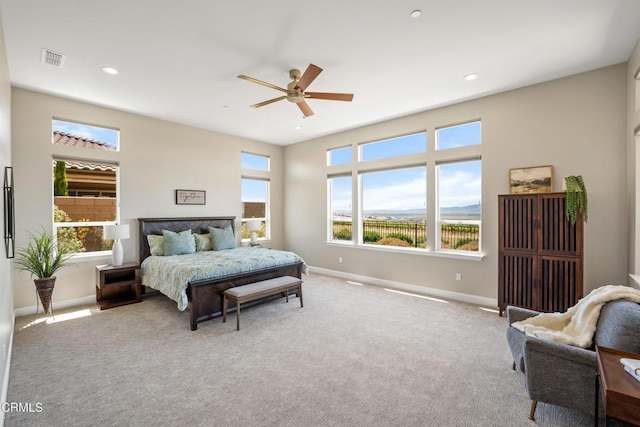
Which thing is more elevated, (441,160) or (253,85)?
(253,85)

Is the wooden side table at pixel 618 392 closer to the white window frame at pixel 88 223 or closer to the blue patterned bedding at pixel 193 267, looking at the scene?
the blue patterned bedding at pixel 193 267

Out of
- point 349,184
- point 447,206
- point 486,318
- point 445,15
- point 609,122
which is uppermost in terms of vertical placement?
point 445,15

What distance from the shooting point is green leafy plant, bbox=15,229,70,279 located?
12.4ft

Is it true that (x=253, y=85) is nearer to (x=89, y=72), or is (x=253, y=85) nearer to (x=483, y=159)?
(x=89, y=72)

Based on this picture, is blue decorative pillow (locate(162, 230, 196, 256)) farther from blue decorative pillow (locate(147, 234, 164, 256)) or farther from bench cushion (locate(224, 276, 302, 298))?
bench cushion (locate(224, 276, 302, 298))

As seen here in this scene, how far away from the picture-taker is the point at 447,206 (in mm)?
4773

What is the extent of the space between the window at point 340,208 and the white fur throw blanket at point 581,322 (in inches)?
160

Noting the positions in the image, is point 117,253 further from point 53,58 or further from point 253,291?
point 53,58

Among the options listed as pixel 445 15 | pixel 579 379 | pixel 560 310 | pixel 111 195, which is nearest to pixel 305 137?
pixel 111 195

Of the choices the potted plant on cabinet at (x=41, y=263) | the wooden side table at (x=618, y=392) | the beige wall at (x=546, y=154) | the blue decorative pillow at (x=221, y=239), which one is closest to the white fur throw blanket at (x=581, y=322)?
the wooden side table at (x=618, y=392)

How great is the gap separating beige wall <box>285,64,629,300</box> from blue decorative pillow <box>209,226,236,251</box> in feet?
8.48

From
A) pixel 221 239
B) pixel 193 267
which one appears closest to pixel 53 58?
pixel 193 267

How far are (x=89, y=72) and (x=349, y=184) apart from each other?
4.46 metres

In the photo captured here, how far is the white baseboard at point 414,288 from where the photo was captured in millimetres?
4336
